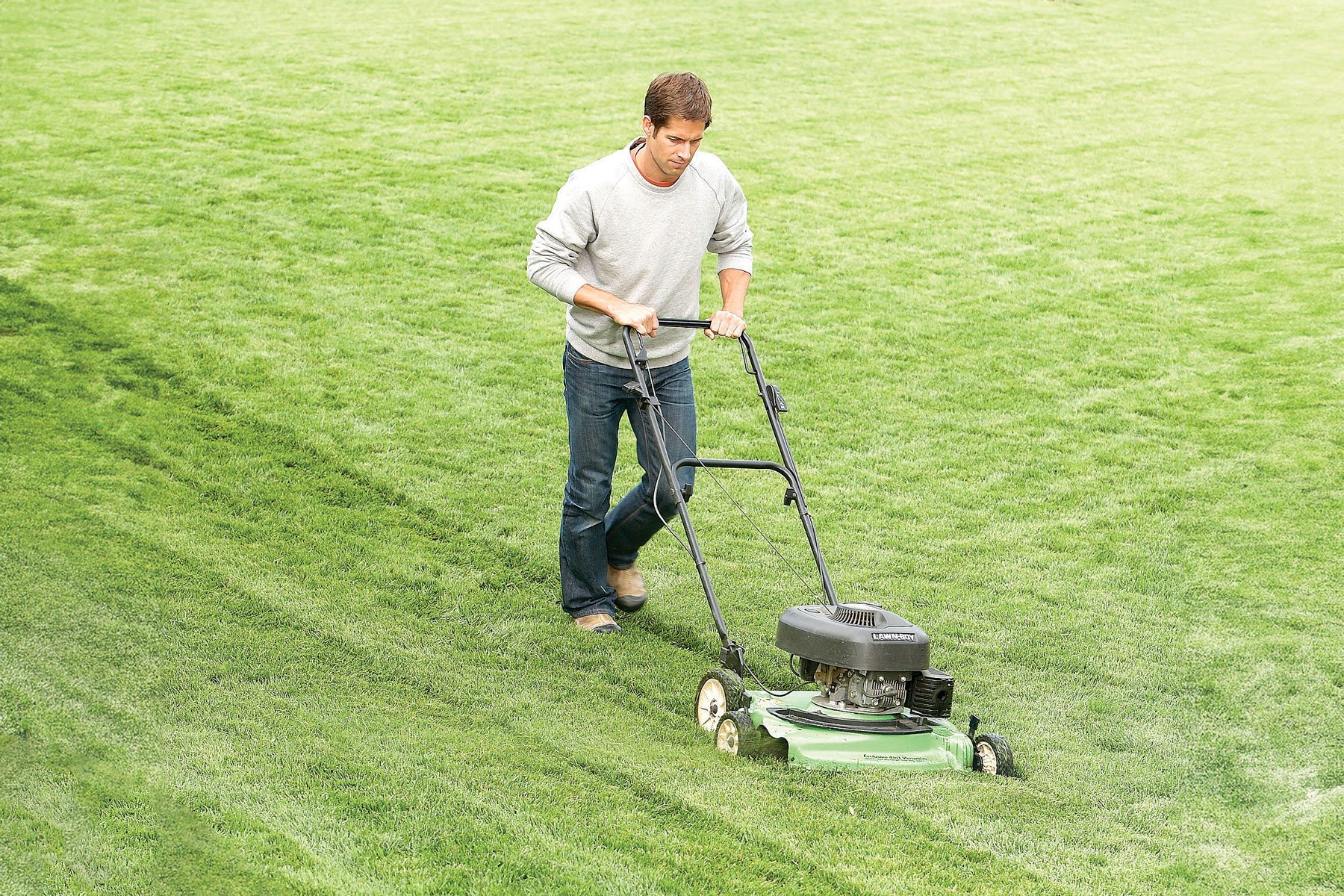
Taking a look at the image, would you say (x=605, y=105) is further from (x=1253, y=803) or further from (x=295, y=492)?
(x=1253, y=803)

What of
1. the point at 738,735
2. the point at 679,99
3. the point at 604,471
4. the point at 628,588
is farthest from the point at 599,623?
the point at 679,99

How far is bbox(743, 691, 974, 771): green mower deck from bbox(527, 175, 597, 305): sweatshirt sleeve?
1486 mm

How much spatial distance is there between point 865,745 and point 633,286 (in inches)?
66.8

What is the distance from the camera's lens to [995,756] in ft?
13.5

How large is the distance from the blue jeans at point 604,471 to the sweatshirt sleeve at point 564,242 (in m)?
0.42

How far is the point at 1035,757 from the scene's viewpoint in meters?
4.39

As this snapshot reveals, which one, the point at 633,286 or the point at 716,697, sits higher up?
the point at 633,286

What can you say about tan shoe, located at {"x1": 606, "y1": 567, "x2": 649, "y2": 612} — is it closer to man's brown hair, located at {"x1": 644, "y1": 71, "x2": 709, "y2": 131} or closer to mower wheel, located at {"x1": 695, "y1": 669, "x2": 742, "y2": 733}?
mower wheel, located at {"x1": 695, "y1": 669, "x2": 742, "y2": 733}

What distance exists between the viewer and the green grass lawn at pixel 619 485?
3.71 m

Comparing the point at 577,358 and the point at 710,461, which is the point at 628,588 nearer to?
the point at 577,358

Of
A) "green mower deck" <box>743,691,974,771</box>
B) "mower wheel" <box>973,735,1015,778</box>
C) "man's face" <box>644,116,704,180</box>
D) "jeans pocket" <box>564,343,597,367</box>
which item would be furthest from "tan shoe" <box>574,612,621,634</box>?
"man's face" <box>644,116,704,180</box>

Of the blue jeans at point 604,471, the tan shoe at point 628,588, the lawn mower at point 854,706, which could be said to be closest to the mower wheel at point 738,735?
the lawn mower at point 854,706

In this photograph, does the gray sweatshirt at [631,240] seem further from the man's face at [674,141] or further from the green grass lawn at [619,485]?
the green grass lawn at [619,485]

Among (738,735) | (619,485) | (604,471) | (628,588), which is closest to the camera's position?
(738,735)
